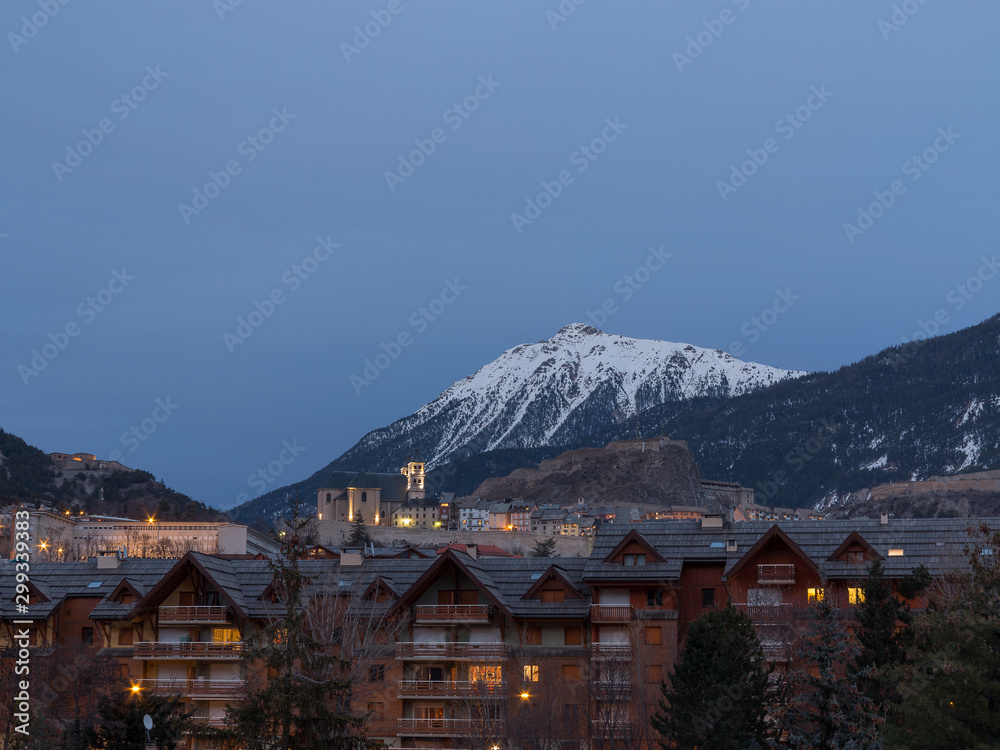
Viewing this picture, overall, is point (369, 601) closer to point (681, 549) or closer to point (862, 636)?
point (681, 549)

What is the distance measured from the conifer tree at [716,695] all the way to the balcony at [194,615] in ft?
74.0

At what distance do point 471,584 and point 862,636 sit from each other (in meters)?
19.9

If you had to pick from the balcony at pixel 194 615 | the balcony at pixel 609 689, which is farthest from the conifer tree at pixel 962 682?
the balcony at pixel 194 615

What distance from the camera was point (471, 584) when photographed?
57031 millimetres

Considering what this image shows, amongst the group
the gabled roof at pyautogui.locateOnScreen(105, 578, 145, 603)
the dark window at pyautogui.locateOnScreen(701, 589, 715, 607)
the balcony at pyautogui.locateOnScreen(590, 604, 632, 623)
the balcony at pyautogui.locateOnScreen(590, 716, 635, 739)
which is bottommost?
the balcony at pyautogui.locateOnScreen(590, 716, 635, 739)

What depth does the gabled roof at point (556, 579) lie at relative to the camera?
57.0 meters

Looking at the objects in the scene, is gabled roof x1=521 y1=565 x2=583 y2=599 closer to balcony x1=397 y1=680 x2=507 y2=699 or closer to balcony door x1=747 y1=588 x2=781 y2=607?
balcony x1=397 y1=680 x2=507 y2=699

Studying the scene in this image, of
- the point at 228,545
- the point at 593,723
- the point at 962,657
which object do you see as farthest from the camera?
the point at 228,545

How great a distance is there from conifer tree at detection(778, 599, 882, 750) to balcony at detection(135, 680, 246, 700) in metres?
24.9

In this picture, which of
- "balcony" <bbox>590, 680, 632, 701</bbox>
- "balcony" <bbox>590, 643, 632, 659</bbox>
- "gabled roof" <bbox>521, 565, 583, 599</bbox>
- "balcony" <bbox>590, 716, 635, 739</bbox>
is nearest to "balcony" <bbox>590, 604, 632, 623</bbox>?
"balcony" <bbox>590, 643, 632, 659</bbox>

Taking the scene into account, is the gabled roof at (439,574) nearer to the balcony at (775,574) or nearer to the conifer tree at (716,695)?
the balcony at (775,574)

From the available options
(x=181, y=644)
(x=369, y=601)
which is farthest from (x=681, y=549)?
(x=181, y=644)

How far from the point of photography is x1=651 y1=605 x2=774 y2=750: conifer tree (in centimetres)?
4038

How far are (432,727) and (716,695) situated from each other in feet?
54.1
